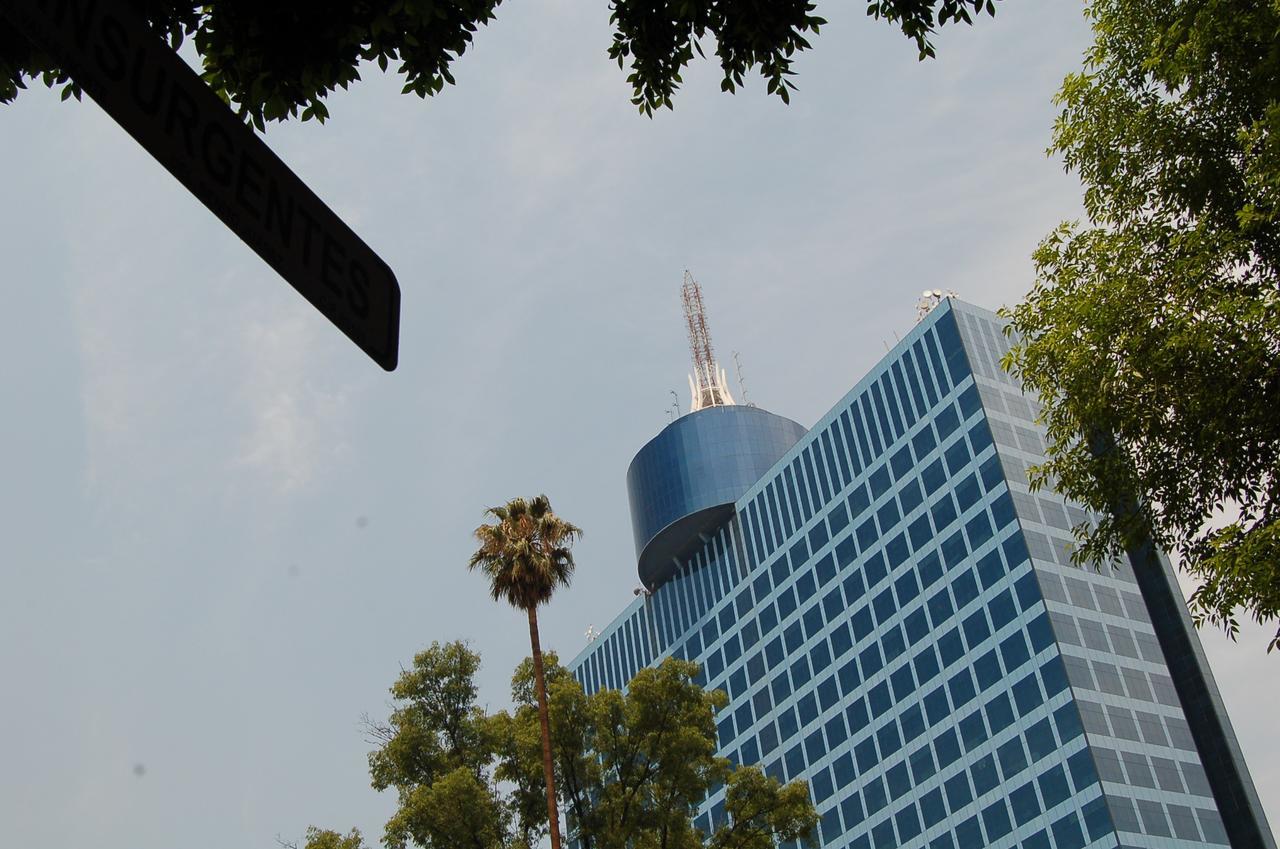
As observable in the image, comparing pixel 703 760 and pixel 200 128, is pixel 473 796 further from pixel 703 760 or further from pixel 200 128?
pixel 200 128

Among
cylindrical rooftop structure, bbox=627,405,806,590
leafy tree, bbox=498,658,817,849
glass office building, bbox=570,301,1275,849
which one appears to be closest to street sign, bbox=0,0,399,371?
leafy tree, bbox=498,658,817,849

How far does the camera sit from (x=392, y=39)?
6543 millimetres

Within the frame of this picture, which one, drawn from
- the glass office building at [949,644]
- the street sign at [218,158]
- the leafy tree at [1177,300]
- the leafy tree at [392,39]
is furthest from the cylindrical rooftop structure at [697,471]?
the street sign at [218,158]

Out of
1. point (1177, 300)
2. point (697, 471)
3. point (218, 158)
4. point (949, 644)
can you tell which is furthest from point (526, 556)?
point (697, 471)

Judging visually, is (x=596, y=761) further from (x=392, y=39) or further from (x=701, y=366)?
(x=701, y=366)

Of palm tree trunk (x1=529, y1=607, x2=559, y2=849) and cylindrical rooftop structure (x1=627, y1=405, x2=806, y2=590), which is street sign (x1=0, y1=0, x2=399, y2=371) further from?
cylindrical rooftop structure (x1=627, y1=405, x2=806, y2=590)

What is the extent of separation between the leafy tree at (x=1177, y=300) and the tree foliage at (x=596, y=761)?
17.1 meters

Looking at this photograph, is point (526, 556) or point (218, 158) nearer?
point (218, 158)

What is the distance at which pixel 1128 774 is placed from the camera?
7056 centimetres

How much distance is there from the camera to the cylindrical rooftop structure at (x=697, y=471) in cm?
11450

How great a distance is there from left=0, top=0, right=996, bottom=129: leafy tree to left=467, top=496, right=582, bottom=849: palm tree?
2370 cm

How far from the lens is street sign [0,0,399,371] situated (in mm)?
3230

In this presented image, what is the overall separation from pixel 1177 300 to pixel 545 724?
774 inches

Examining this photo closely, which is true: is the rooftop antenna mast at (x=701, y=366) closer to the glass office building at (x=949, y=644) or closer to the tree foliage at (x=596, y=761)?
the glass office building at (x=949, y=644)
